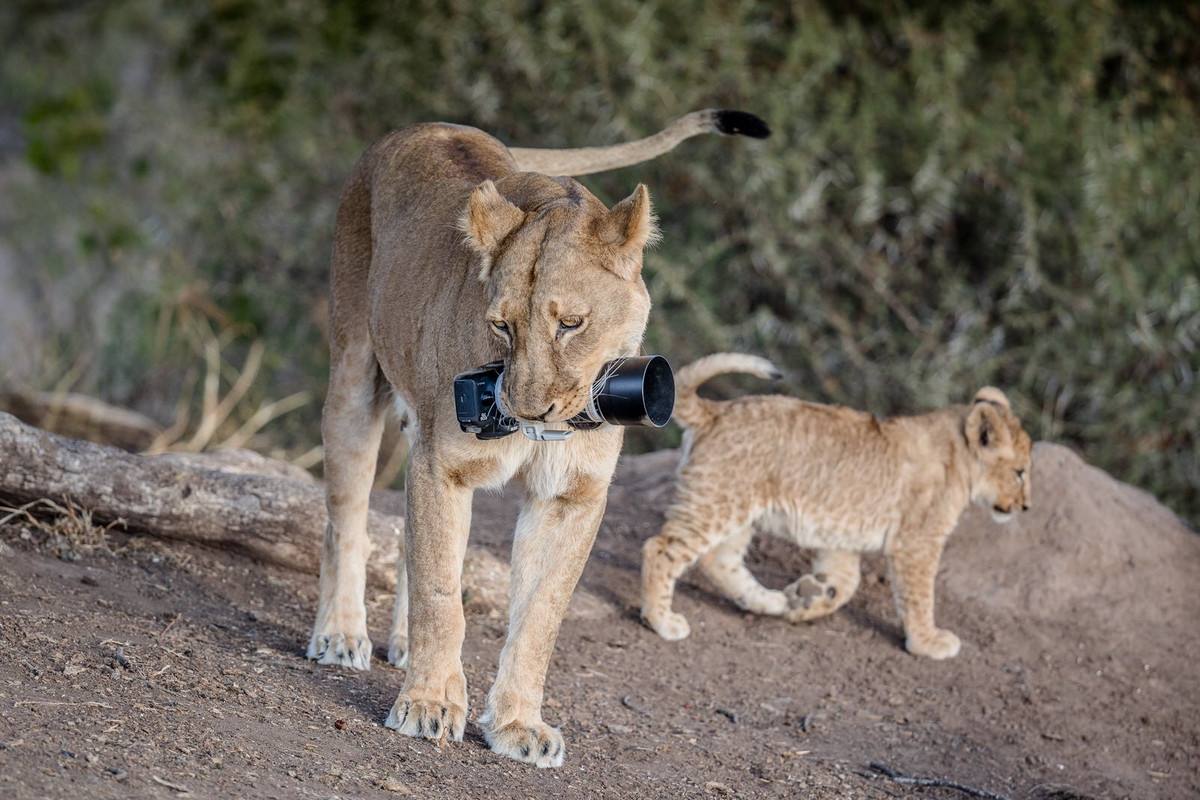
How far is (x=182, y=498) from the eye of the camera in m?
5.15

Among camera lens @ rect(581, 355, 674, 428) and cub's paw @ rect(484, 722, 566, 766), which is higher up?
camera lens @ rect(581, 355, 674, 428)

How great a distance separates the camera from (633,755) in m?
4.30

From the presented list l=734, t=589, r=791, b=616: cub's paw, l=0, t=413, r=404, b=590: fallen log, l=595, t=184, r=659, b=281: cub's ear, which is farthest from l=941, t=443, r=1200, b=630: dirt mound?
l=595, t=184, r=659, b=281: cub's ear

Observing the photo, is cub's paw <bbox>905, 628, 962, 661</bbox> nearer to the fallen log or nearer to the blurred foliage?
the fallen log

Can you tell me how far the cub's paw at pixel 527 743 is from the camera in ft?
12.6

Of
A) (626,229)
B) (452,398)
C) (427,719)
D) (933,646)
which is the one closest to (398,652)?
(427,719)

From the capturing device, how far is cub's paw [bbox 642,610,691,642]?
5.64 m

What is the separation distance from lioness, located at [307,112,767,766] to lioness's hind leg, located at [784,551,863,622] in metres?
1.94

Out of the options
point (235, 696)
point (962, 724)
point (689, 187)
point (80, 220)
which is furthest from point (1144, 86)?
point (80, 220)

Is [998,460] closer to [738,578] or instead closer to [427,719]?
[738,578]

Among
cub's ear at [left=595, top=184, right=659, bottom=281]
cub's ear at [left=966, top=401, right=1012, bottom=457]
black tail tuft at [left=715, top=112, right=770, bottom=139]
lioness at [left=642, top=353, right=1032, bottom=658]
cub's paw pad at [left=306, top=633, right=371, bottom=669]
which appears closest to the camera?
cub's ear at [left=595, top=184, right=659, bottom=281]

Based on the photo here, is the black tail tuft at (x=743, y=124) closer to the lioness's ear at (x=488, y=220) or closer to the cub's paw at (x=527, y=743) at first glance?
the lioness's ear at (x=488, y=220)

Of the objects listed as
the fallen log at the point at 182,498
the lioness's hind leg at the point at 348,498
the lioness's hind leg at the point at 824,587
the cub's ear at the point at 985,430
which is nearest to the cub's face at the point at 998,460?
the cub's ear at the point at 985,430

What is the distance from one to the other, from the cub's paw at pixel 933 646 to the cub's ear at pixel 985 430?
33.4 inches
